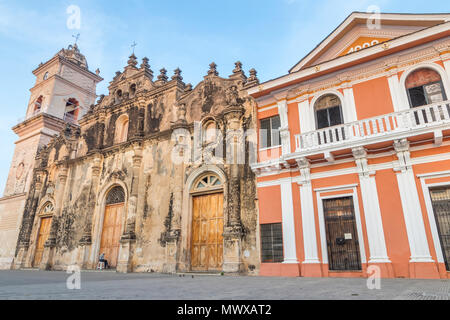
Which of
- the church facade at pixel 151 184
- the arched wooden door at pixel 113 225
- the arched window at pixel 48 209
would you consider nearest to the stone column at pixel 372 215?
the church facade at pixel 151 184

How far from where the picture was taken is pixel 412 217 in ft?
28.5

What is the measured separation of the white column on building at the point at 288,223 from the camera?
10258 mm

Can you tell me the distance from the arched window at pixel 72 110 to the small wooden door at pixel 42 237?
1019 centimetres

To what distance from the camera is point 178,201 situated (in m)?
13.9

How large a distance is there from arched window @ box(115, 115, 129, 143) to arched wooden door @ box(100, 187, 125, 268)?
336cm

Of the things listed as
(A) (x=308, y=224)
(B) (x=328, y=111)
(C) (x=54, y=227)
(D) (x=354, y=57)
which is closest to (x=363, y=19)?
(D) (x=354, y=57)

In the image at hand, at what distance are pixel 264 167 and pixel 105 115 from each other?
13265mm

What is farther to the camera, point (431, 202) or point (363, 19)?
point (363, 19)

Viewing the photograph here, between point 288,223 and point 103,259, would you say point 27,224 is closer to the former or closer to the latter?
point 103,259

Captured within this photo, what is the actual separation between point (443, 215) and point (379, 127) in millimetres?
3205

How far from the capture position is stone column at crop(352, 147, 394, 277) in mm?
8709
